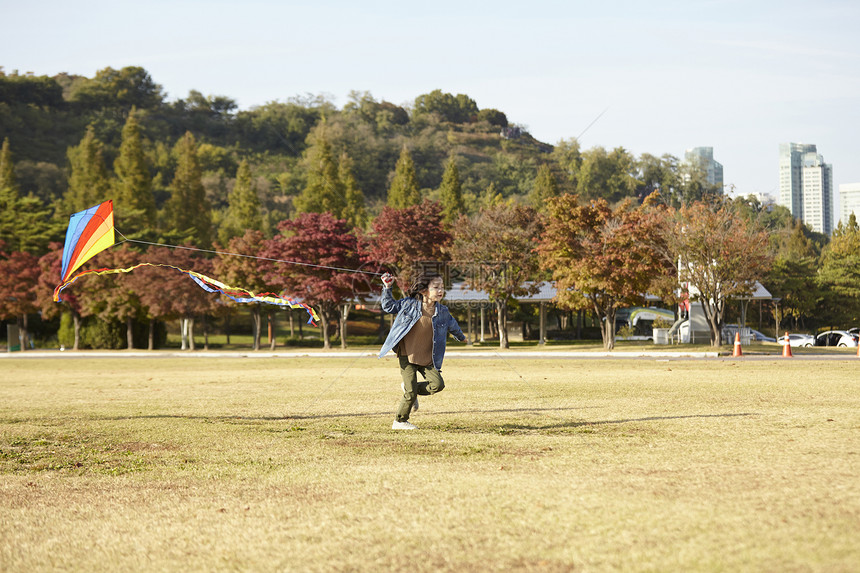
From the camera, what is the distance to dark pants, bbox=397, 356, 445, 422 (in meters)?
10.2

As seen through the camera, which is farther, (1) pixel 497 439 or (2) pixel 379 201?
(2) pixel 379 201

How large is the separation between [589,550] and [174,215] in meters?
74.7

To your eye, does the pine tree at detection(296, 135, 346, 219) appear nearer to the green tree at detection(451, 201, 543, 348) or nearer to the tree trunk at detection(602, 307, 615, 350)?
the green tree at detection(451, 201, 543, 348)

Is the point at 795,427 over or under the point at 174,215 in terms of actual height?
under

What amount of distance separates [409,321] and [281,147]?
446 ft

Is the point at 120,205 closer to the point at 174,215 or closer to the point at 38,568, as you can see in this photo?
Answer: the point at 174,215

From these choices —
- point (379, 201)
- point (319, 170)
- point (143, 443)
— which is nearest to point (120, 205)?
point (319, 170)

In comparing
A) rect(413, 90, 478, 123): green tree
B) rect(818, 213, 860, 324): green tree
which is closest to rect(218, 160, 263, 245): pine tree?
rect(818, 213, 860, 324): green tree

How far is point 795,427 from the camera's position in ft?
31.7

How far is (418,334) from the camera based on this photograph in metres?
10.1

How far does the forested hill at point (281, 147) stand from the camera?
104m

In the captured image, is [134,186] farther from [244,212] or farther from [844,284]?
[844,284]

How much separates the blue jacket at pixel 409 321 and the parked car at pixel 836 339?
41151mm

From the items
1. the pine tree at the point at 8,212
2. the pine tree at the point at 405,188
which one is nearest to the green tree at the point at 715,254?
the pine tree at the point at 405,188
